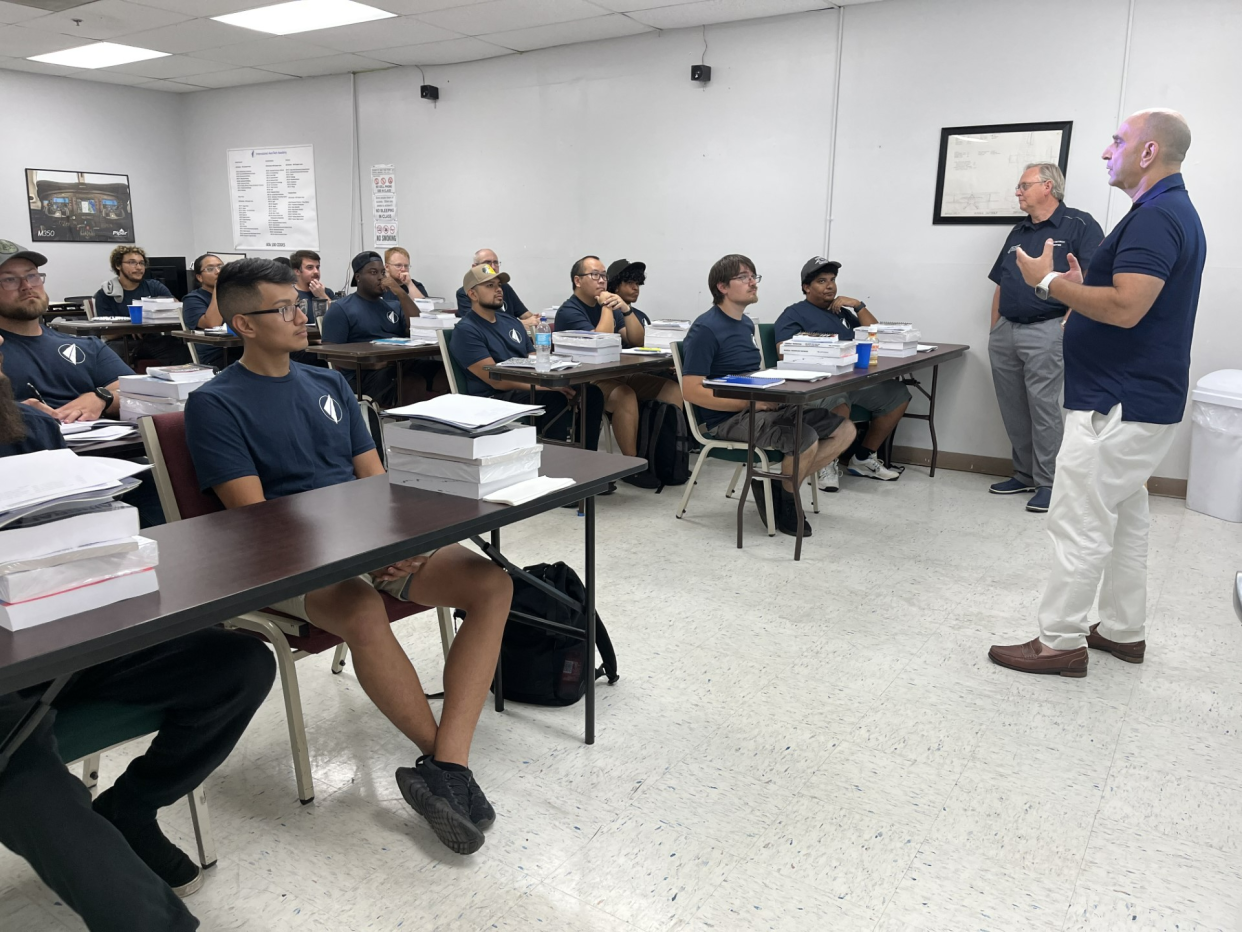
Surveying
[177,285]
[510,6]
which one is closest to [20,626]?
[510,6]

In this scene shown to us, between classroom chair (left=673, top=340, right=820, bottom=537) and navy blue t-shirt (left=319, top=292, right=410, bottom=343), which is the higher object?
navy blue t-shirt (left=319, top=292, right=410, bottom=343)

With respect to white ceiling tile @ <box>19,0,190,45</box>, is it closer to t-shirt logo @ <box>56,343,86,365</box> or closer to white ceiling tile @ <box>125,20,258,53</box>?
white ceiling tile @ <box>125,20,258,53</box>

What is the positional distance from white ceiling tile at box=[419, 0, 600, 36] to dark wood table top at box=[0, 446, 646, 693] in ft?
13.5

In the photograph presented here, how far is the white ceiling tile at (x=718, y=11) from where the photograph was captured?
5168 millimetres

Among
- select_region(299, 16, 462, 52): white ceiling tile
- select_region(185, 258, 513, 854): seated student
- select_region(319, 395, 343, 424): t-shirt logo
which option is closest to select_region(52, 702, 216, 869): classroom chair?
select_region(185, 258, 513, 854): seated student

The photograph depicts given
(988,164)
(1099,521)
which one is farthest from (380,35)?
(1099,521)

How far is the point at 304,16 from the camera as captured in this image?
18.7 feet

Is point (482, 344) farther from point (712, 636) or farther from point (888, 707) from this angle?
point (888, 707)

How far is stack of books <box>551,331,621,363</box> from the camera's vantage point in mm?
4496

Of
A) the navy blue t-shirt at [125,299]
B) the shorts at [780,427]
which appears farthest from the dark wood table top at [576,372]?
the navy blue t-shirt at [125,299]

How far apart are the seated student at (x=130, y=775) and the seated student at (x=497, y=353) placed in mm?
2577

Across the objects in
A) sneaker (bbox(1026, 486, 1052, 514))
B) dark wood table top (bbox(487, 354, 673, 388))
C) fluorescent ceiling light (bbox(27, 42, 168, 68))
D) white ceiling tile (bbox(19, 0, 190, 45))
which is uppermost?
fluorescent ceiling light (bbox(27, 42, 168, 68))

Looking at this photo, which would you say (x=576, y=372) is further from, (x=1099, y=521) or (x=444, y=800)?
(x=444, y=800)

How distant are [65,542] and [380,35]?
5799 mm
